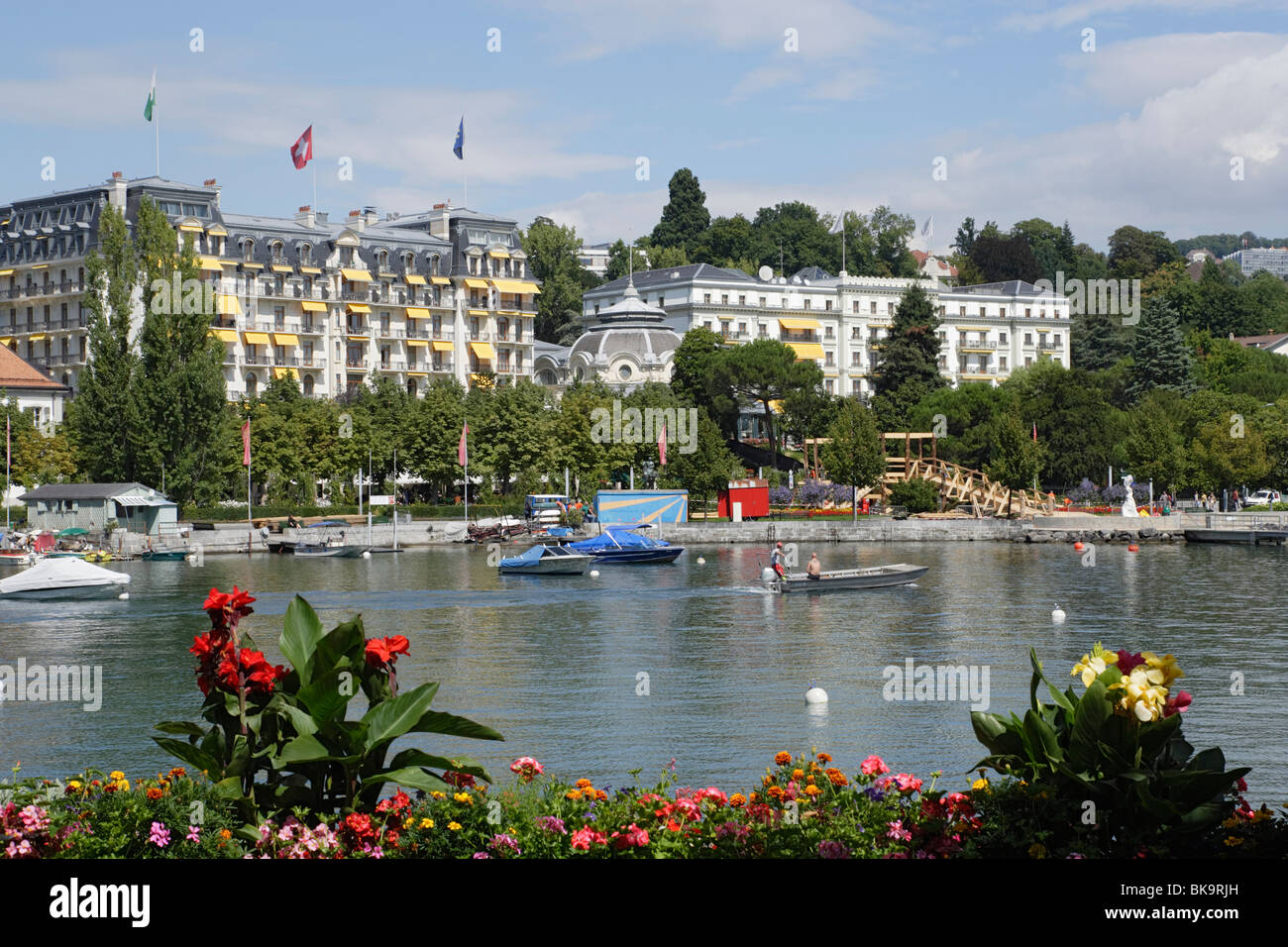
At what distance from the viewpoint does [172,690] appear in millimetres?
35906

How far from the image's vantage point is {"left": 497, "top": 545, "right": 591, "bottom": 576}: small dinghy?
7138cm

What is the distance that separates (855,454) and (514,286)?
47.6 meters

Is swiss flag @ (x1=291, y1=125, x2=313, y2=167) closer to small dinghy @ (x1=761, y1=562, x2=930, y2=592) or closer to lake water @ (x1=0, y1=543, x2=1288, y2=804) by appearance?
lake water @ (x1=0, y1=543, x2=1288, y2=804)

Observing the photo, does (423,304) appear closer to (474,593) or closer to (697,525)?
(697,525)

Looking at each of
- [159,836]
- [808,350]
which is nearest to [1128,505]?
[808,350]

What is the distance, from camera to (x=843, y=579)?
60500 millimetres

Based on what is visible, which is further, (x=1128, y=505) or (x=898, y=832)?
(x=1128, y=505)

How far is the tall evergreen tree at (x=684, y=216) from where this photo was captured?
185m

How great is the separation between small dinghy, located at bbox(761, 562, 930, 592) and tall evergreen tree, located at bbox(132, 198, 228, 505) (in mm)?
42924

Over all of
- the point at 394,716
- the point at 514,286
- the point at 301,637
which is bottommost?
the point at 394,716

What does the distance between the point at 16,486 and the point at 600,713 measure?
251 feet

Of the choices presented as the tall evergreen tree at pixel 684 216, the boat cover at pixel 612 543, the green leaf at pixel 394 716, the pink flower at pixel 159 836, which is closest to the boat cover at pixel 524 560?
the boat cover at pixel 612 543

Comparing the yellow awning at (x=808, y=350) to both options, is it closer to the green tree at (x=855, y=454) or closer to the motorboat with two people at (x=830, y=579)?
the green tree at (x=855, y=454)

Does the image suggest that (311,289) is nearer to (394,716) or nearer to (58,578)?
Result: (58,578)
